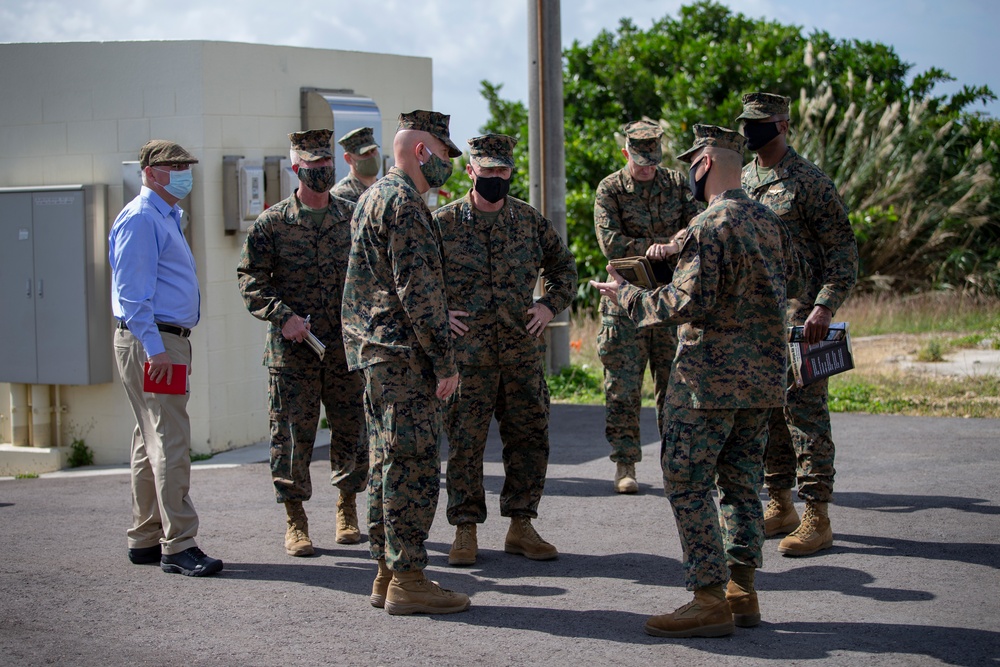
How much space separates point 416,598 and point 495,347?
4.79 feet

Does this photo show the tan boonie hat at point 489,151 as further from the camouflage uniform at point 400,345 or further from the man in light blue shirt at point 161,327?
the man in light blue shirt at point 161,327

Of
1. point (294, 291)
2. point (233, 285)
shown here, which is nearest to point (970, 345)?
point (233, 285)

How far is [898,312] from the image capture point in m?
15.8

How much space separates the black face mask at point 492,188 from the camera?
607 centimetres

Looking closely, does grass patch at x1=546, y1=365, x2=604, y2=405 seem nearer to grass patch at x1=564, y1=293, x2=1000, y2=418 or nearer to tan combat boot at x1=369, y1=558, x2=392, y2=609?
grass patch at x1=564, y1=293, x2=1000, y2=418

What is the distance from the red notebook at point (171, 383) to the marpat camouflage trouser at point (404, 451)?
115cm

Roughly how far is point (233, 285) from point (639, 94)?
486 inches

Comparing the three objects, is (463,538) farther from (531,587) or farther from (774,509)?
(774,509)

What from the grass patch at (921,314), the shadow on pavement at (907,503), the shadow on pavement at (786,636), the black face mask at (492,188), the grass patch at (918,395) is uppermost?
the black face mask at (492,188)

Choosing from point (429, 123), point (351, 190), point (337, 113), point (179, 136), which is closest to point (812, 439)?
point (429, 123)

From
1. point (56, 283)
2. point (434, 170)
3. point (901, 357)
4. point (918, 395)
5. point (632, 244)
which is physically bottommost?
point (918, 395)

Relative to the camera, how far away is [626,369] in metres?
7.79

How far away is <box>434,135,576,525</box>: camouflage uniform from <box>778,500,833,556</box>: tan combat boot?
1365 millimetres

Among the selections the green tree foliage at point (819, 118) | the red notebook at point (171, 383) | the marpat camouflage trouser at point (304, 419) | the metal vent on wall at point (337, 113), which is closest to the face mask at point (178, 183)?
the red notebook at point (171, 383)
